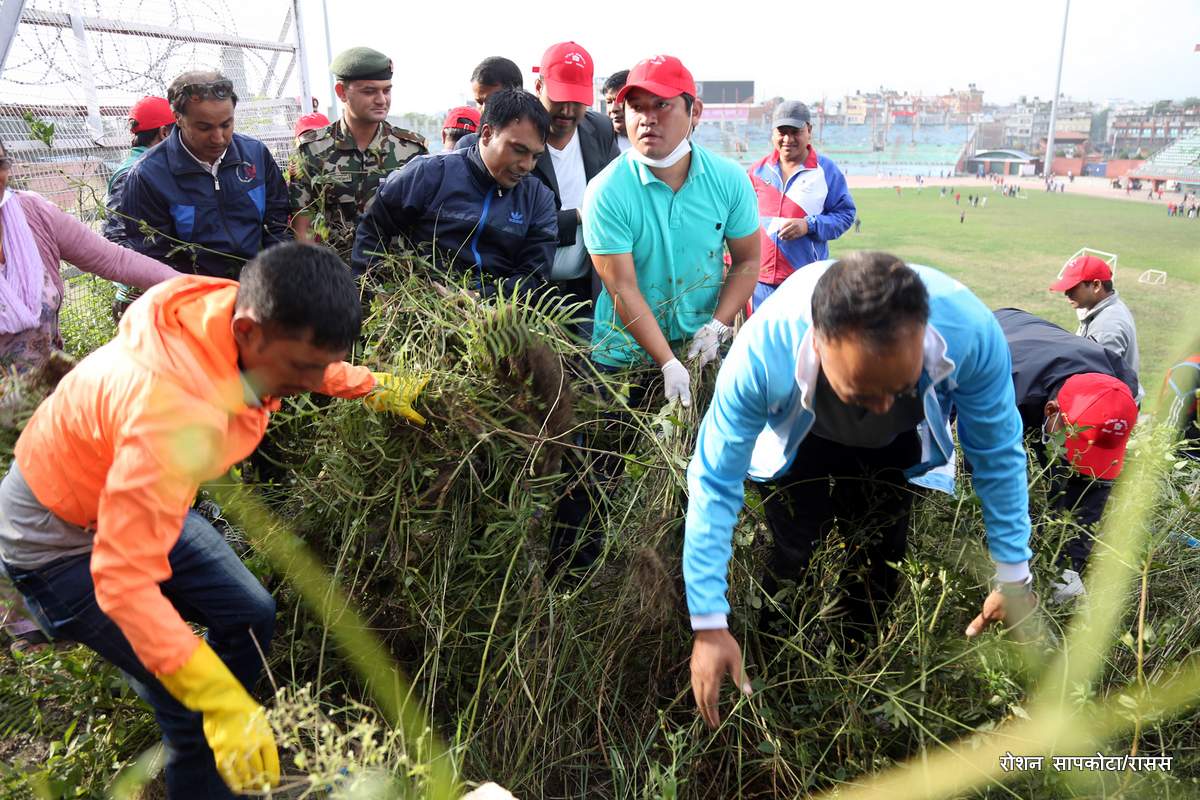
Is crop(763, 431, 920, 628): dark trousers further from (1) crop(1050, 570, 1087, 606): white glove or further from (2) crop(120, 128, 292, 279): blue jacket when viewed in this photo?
(2) crop(120, 128, 292, 279): blue jacket

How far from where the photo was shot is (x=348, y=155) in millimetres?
3740

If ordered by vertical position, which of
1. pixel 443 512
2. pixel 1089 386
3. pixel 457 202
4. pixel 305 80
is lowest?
pixel 443 512

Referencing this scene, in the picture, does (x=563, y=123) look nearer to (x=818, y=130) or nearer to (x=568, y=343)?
(x=568, y=343)

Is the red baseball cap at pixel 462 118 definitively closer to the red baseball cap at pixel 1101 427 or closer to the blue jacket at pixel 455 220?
the blue jacket at pixel 455 220

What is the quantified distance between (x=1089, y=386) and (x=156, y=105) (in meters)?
4.32

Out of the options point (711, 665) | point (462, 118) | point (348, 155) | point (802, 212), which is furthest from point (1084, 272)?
point (348, 155)

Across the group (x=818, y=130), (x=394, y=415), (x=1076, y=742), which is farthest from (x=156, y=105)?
(x=818, y=130)

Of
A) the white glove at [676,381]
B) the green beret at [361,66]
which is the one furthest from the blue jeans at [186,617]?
the green beret at [361,66]

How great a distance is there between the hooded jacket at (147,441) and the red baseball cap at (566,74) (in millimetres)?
2173

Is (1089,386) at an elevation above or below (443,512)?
above

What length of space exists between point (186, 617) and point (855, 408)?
5.75ft

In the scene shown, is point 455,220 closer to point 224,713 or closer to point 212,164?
point 212,164

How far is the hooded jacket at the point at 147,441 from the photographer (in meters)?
1.54

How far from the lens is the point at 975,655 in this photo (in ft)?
6.70
